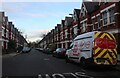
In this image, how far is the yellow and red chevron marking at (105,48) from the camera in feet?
54.5

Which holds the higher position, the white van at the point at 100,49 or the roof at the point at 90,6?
the roof at the point at 90,6

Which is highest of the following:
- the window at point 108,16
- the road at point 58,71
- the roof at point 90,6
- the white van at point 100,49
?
the roof at point 90,6

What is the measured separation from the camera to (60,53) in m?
33.6

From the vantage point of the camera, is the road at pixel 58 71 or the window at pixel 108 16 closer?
the road at pixel 58 71

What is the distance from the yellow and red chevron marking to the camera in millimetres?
16609

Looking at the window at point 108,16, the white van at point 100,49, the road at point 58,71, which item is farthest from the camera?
the window at point 108,16

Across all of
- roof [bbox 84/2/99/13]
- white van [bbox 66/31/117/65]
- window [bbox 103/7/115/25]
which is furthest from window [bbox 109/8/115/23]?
white van [bbox 66/31/117/65]

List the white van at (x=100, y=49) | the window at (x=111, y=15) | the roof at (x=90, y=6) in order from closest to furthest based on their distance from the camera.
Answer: the white van at (x=100, y=49) < the window at (x=111, y=15) < the roof at (x=90, y=6)

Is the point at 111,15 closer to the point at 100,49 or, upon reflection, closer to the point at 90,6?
the point at 90,6

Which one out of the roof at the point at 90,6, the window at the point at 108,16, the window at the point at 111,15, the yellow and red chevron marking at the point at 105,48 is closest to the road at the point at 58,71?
the yellow and red chevron marking at the point at 105,48

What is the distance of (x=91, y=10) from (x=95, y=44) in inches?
1015

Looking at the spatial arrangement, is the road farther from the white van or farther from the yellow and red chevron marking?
the yellow and red chevron marking

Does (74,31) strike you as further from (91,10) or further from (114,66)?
(114,66)

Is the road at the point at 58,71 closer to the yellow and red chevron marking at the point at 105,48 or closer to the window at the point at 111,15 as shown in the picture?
the yellow and red chevron marking at the point at 105,48
